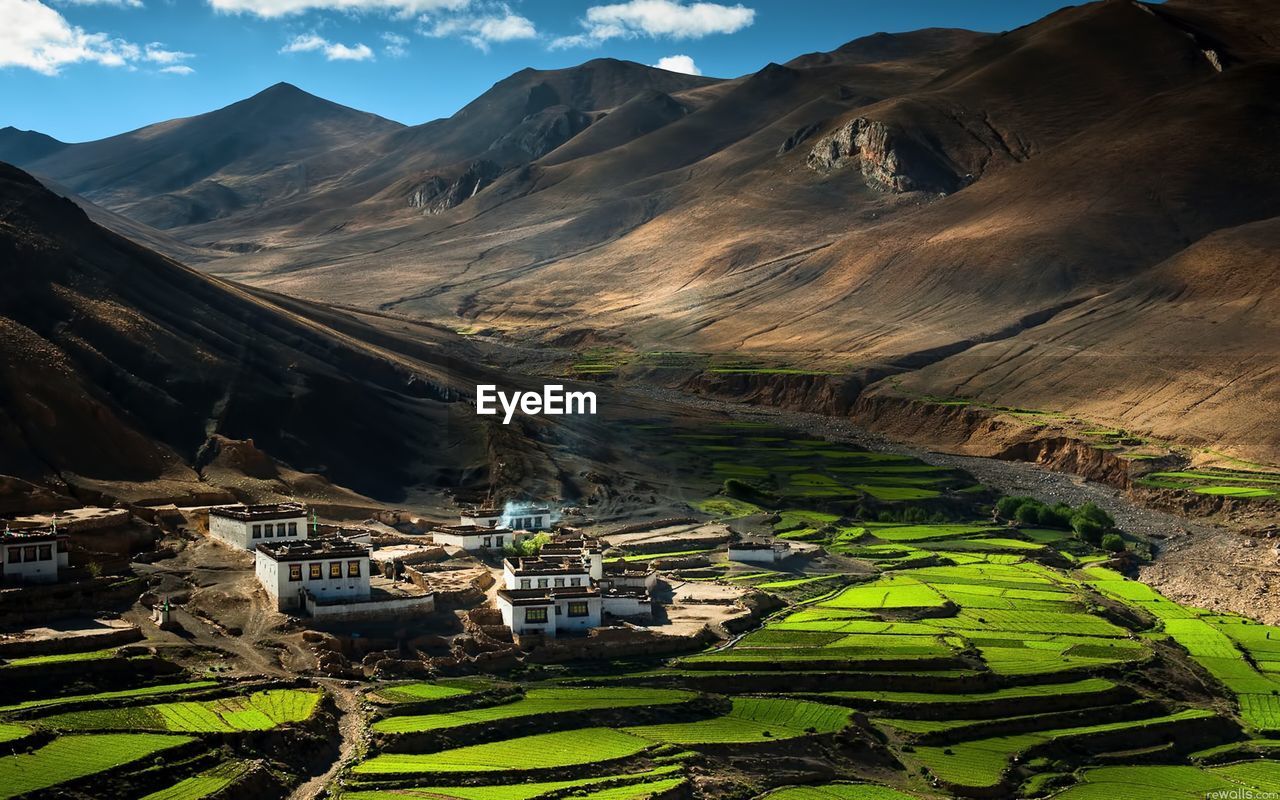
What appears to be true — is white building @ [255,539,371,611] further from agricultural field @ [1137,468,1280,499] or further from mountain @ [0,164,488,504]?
agricultural field @ [1137,468,1280,499]

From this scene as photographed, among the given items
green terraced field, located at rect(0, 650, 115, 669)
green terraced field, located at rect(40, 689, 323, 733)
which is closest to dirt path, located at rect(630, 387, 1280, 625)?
green terraced field, located at rect(40, 689, 323, 733)

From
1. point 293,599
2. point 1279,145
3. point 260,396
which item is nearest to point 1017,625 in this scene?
point 293,599

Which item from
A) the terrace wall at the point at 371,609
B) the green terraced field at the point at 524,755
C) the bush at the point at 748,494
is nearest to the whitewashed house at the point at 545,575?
the terrace wall at the point at 371,609

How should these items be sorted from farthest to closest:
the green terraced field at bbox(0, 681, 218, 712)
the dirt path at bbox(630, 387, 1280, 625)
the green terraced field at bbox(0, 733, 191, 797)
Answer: the dirt path at bbox(630, 387, 1280, 625)
the green terraced field at bbox(0, 681, 218, 712)
the green terraced field at bbox(0, 733, 191, 797)

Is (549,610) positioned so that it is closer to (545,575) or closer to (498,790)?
(545,575)

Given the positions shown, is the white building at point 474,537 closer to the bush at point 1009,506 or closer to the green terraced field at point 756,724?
the green terraced field at point 756,724

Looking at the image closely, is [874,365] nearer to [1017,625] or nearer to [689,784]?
[1017,625]
